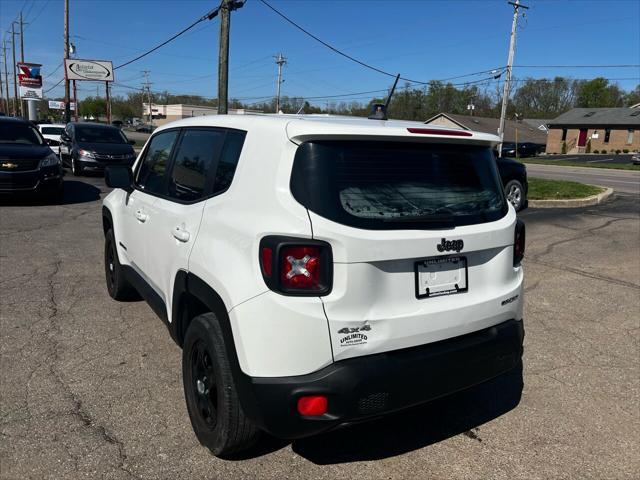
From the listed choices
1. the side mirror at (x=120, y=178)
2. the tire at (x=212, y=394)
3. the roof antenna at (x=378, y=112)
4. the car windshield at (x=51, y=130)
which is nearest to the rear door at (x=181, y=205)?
the tire at (x=212, y=394)

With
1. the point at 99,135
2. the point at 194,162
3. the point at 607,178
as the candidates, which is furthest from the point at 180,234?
the point at 607,178

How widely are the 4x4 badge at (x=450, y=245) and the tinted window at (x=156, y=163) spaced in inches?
80.5

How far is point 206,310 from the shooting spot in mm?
2832

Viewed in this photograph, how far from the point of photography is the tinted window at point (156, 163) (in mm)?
3678

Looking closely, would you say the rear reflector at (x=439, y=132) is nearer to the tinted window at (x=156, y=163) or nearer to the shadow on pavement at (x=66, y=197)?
the tinted window at (x=156, y=163)

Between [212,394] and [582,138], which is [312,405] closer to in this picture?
[212,394]

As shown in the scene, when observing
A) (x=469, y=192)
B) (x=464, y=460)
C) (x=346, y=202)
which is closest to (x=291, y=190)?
A: (x=346, y=202)

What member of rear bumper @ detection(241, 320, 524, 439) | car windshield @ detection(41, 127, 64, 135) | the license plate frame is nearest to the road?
the license plate frame

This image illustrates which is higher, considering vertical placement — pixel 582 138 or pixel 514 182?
pixel 582 138

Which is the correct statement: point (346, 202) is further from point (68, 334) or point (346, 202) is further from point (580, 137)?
point (580, 137)

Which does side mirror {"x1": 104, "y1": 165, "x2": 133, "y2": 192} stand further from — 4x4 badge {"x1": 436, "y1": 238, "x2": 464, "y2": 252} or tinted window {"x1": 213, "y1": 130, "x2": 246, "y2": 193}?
4x4 badge {"x1": 436, "y1": 238, "x2": 464, "y2": 252}

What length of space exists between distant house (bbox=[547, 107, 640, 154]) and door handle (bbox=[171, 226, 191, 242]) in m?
63.7

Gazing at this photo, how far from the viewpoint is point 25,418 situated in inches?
119

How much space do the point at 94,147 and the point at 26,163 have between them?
17.3 feet
